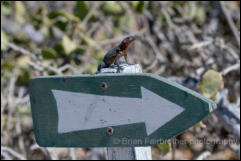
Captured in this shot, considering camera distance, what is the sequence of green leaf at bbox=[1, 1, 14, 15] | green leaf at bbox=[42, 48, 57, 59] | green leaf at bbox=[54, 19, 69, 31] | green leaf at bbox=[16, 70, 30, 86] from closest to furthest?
green leaf at bbox=[42, 48, 57, 59], green leaf at bbox=[16, 70, 30, 86], green leaf at bbox=[54, 19, 69, 31], green leaf at bbox=[1, 1, 14, 15]

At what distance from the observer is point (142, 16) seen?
10.8 ft

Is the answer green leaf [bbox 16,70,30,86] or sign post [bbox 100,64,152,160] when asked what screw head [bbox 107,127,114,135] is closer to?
sign post [bbox 100,64,152,160]

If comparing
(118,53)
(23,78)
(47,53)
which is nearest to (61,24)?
(47,53)

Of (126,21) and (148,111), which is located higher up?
(126,21)

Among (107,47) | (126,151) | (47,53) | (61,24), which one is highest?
(61,24)

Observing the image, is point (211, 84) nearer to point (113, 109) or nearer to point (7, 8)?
point (113, 109)

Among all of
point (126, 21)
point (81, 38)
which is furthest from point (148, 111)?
point (126, 21)

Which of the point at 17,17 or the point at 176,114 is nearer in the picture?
the point at 176,114

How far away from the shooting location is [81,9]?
262 centimetres

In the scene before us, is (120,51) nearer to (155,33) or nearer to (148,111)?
(148,111)

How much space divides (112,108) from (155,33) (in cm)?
208

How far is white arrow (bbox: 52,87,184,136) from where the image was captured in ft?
3.72

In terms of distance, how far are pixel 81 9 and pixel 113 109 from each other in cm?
155

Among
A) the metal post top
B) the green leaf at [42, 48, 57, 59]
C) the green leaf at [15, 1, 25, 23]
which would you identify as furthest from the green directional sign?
the green leaf at [15, 1, 25, 23]
